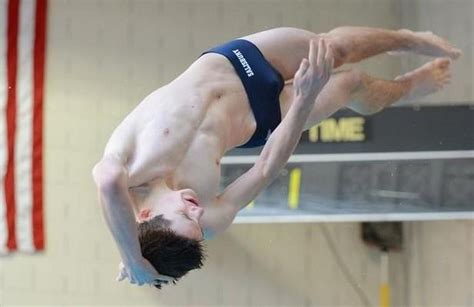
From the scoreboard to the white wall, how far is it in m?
0.10

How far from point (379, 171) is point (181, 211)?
101 centimetres

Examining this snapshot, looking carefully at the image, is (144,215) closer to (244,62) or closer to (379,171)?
(244,62)

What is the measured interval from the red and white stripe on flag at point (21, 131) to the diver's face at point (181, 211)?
3.49 feet

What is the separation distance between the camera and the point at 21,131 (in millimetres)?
2268

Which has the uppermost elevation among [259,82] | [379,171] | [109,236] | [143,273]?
[259,82]

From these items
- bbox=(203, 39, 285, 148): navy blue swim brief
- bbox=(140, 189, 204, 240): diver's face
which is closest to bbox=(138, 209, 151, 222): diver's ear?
bbox=(140, 189, 204, 240): diver's face

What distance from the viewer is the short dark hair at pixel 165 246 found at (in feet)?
4.08

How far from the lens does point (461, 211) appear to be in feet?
7.03

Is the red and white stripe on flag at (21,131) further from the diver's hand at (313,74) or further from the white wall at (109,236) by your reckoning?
the diver's hand at (313,74)

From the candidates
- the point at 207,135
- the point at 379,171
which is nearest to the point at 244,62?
the point at 207,135

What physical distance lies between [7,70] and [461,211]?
48.2 inches

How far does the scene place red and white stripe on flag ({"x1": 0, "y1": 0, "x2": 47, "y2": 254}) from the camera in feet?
7.41

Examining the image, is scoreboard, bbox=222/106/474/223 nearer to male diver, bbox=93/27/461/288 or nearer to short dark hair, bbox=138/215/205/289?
male diver, bbox=93/27/461/288

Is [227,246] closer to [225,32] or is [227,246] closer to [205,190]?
[225,32]
